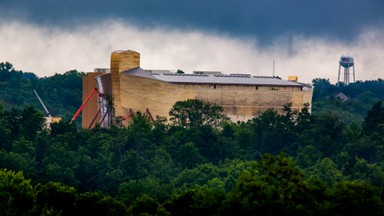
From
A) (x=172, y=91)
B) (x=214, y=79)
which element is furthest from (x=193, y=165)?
(x=214, y=79)

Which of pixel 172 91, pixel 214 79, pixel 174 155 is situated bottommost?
pixel 174 155

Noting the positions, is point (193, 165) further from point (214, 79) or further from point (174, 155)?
point (214, 79)

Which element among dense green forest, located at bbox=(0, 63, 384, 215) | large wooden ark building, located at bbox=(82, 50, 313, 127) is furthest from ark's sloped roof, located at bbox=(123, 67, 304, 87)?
dense green forest, located at bbox=(0, 63, 384, 215)

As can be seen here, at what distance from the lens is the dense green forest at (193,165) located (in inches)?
3812

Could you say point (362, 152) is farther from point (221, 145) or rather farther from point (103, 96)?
point (103, 96)

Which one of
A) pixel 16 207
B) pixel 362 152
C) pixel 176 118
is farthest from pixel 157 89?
pixel 16 207

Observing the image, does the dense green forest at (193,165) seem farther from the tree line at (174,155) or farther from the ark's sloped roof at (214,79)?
the ark's sloped roof at (214,79)

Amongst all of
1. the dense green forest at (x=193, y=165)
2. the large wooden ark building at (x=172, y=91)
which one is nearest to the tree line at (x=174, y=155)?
the dense green forest at (x=193, y=165)

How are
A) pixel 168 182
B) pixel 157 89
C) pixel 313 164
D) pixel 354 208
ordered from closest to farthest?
pixel 354 208
pixel 168 182
pixel 313 164
pixel 157 89

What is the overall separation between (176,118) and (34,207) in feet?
222

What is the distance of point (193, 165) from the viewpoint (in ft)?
502

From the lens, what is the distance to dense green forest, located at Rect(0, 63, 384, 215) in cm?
9681

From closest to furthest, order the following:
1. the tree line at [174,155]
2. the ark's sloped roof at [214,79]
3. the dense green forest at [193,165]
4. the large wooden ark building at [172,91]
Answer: the dense green forest at [193,165] → the tree line at [174,155] → the large wooden ark building at [172,91] → the ark's sloped roof at [214,79]

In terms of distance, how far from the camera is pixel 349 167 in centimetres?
14688
